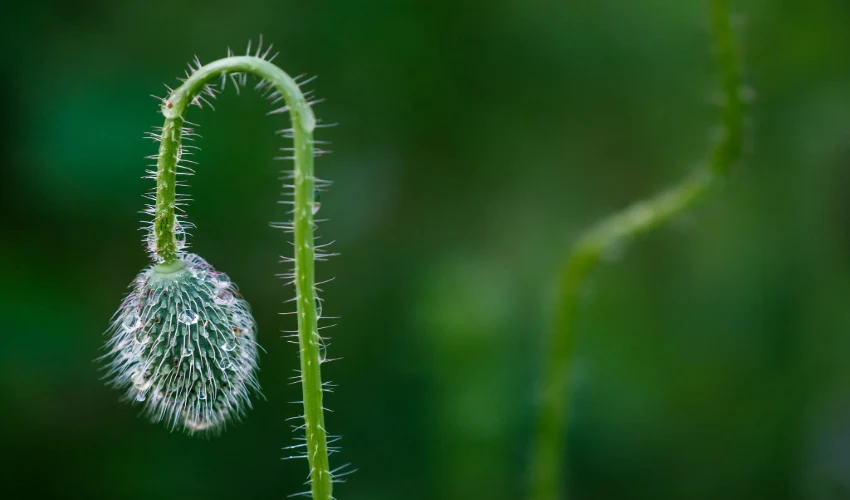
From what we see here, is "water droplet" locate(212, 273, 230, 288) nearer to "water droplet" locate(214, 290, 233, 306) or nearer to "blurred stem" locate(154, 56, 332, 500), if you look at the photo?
"water droplet" locate(214, 290, 233, 306)

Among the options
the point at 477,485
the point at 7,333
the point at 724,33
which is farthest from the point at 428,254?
the point at 724,33

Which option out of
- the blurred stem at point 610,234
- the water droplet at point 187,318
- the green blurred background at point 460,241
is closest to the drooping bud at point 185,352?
the water droplet at point 187,318

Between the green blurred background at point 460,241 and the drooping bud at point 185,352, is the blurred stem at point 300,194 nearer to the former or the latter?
the drooping bud at point 185,352

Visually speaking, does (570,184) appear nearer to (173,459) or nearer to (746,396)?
(746,396)

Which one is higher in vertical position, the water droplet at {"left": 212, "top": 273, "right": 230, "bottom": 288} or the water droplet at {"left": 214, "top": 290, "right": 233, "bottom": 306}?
the water droplet at {"left": 212, "top": 273, "right": 230, "bottom": 288}

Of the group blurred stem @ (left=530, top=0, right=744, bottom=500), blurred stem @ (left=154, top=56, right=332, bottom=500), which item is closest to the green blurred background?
blurred stem @ (left=530, top=0, right=744, bottom=500)
